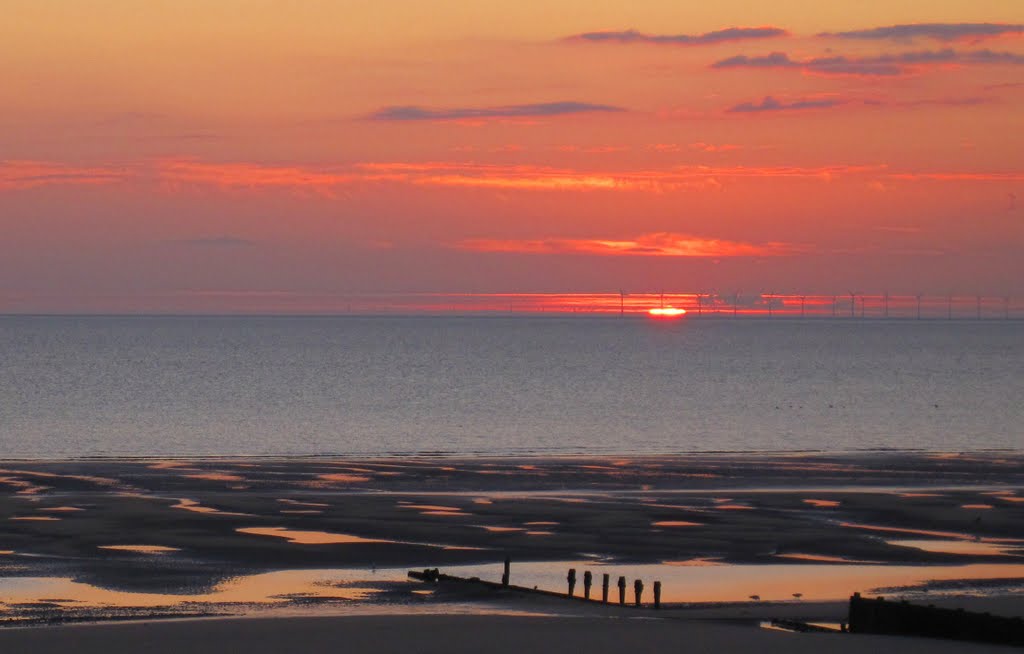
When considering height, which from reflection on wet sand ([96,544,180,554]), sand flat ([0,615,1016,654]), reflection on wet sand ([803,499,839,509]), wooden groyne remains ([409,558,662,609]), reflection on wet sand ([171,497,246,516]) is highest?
reflection on wet sand ([803,499,839,509])

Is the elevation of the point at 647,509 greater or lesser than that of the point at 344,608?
greater

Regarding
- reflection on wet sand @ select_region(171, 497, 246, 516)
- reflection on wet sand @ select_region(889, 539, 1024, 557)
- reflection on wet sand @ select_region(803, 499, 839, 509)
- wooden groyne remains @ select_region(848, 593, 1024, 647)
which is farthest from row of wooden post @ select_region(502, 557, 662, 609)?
reflection on wet sand @ select_region(803, 499, 839, 509)

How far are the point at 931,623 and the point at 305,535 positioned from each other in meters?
19.7

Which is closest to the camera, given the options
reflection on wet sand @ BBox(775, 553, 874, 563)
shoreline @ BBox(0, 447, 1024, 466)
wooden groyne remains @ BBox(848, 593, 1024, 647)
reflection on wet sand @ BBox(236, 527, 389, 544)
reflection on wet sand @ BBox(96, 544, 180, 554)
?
wooden groyne remains @ BBox(848, 593, 1024, 647)

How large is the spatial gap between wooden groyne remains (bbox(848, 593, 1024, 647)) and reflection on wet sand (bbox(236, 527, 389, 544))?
16494mm

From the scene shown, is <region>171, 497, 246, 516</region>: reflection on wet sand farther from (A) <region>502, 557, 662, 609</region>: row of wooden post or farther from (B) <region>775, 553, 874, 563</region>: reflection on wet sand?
(B) <region>775, 553, 874, 563</region>: reflection on wet sand

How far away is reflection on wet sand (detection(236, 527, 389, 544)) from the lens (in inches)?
1615

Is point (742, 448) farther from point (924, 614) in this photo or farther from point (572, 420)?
point (924, 614)

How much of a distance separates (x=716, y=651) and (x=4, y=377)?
466ft

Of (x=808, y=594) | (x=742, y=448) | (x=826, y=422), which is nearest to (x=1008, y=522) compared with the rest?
(x=808, y=594)

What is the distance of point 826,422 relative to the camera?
10225 cm

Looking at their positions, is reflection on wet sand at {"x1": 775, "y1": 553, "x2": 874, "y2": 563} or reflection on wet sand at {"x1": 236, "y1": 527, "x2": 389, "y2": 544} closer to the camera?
reflection on wet sand at {"x1": 775, "y1": 553, "x2": 874, "y2": 563}

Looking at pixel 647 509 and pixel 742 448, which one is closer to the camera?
pixel 647 509

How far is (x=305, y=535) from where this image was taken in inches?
1652
